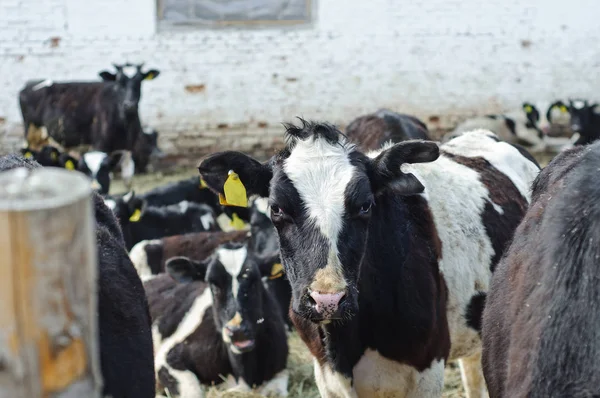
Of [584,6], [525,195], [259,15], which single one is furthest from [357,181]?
[584,6]

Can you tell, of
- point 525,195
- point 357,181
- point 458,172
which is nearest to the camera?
point 357,181

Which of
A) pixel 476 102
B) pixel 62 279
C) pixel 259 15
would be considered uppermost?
pixel 62 279

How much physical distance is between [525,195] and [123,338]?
300 cm

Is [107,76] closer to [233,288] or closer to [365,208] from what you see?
[233,288]

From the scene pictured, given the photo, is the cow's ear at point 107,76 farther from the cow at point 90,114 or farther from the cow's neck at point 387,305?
the cow's neck at point 387,305

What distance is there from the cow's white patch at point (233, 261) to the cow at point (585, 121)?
9097mm

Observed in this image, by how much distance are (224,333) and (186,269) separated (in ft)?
2.02

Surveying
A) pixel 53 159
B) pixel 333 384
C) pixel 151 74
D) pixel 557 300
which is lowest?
pixel 53 159

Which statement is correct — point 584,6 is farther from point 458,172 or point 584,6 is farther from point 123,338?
point 123,338

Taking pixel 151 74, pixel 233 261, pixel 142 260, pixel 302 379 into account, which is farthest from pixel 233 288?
pixel 151 74

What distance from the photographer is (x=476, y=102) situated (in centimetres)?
1566

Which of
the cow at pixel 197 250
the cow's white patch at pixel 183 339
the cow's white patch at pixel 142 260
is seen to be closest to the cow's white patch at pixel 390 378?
the cow's white patch at pixel 183 339

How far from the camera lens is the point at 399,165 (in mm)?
4172

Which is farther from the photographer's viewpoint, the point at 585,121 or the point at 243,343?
the point at 585,121
